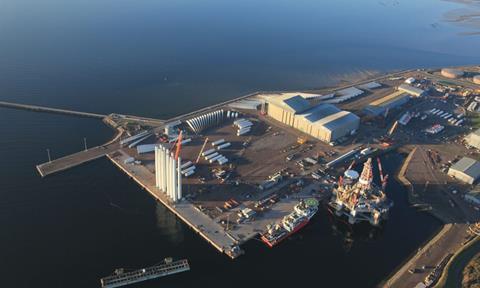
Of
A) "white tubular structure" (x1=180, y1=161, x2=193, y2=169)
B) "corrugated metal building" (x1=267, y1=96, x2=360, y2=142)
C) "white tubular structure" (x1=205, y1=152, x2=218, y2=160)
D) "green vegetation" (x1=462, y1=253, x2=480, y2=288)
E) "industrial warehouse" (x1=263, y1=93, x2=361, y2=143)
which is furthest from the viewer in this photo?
"industrial warehouse" (x1=263, y1=93, x2=361, y2=143)

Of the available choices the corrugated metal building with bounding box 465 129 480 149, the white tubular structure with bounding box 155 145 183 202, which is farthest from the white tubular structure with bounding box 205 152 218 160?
the corrugated metal building with bounding box 465 129 480 149

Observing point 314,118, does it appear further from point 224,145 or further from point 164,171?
point 164,171

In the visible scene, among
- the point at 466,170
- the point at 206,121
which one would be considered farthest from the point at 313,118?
the point at 466,170

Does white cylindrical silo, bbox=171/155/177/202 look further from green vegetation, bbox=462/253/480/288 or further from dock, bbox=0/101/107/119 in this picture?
green vegetation, bbox=462/253/480/288

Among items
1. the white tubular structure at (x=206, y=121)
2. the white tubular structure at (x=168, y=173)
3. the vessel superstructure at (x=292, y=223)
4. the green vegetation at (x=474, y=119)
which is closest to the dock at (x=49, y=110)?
the white tubular structure at (x=206, y=121)

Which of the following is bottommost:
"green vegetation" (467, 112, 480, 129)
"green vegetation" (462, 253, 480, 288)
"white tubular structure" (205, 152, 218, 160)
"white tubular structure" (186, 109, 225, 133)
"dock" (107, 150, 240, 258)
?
"green vegetation" (462, 253, 480, 288)

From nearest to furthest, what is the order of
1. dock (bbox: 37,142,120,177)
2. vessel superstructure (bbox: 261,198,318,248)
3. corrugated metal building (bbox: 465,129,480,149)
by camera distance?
1. vessel superstructure (bbox: 261,198,318,248)
2. dock (bbox: 37,142,120,177)
3. corrugated metal building (bbox: 465,129,480,149)

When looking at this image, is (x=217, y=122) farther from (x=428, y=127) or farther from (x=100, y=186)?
(x=428, y=127)
